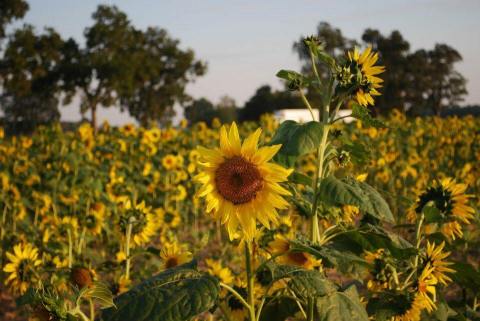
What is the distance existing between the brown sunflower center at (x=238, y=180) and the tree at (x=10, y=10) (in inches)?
1468

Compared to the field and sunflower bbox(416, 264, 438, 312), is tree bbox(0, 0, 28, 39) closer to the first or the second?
the field

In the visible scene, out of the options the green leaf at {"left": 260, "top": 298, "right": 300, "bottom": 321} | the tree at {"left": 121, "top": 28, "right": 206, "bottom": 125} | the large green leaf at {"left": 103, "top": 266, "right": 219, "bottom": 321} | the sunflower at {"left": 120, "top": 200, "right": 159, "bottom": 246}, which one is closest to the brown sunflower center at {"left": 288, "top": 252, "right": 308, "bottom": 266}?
the green leaf at {"left": 260, "top": 298, "right": 300, "bottom": 321}

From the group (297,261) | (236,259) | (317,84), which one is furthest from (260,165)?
(236,259)

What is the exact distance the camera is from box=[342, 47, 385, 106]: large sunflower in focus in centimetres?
217

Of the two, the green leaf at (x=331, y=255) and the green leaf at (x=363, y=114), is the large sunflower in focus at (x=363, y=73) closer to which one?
the green leaf at (x=363, y=114)

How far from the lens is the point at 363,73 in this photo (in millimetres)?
2240

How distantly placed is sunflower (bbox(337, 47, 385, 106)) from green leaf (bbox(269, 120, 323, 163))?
22 centimetres

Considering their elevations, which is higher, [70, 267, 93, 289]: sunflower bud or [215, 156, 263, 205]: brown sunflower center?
[215, 156, 263, 205]: brown sunflower center

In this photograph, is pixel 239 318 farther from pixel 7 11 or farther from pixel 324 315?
pixel 7 11

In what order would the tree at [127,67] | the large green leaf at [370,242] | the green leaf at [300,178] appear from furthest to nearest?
the tree at [127,67] → the green leaf at [300,178] → the large green leaf at [370,242]

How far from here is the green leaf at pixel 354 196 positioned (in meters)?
1.96

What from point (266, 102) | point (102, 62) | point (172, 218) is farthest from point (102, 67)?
point (172, 218)

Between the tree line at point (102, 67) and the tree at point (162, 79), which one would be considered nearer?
the tree line at point (102, 67)

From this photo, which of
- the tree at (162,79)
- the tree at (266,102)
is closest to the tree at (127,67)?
the tree at (162,79)
